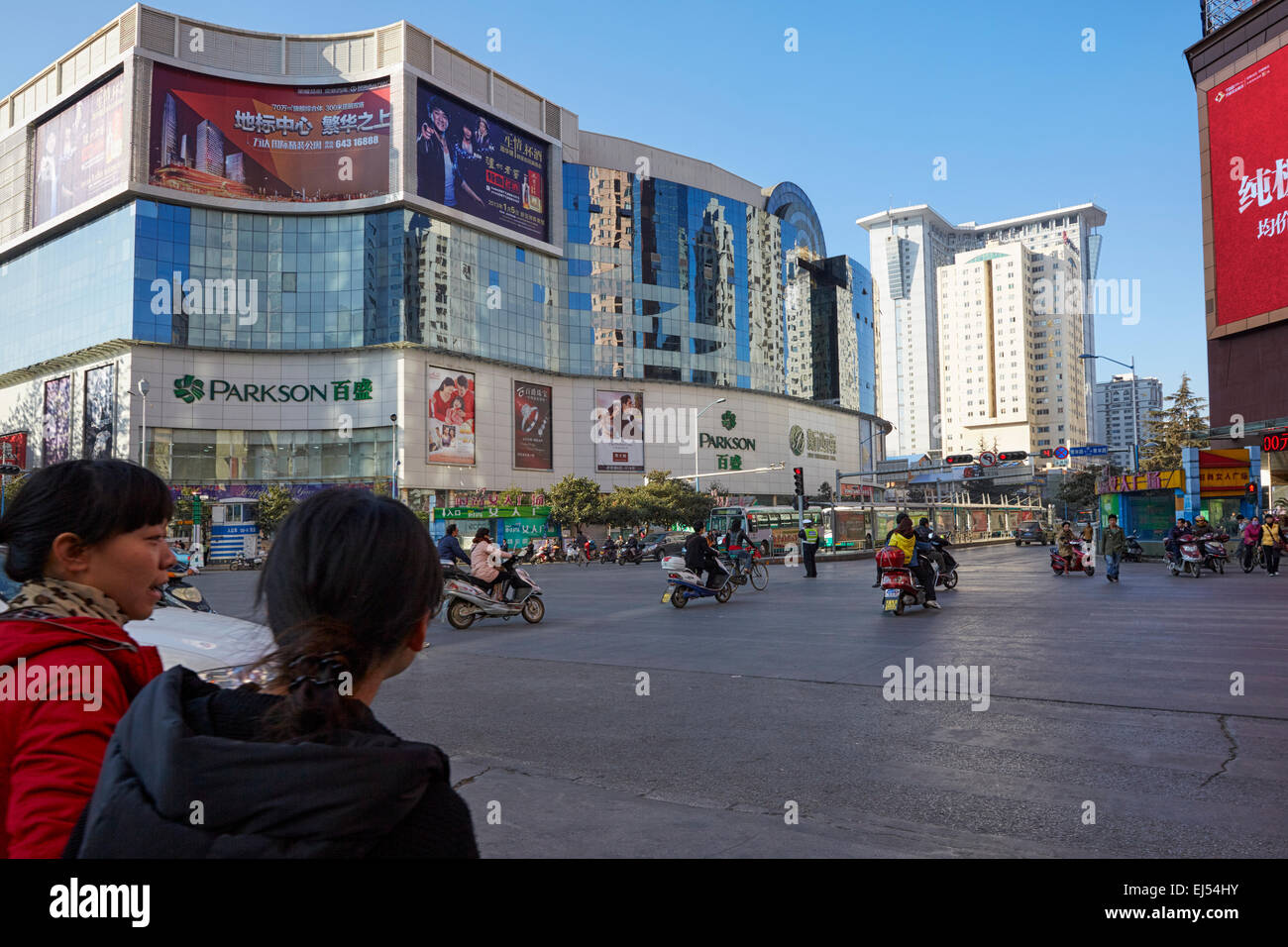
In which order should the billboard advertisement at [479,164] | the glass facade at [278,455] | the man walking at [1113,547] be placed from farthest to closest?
the billboard advertisement at [479,164] → the glass facade at [278,455] → the man walking at [1113,547]

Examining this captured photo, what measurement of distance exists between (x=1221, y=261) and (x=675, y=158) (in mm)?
53091

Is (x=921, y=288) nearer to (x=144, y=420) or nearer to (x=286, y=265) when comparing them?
(x=286, y=265)

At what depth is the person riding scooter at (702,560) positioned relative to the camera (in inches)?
672

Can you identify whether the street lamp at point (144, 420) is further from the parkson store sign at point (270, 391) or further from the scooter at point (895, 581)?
the scooter at point (895, 581)

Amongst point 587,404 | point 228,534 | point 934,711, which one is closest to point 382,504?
point 934,711

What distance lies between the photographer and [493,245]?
208ft

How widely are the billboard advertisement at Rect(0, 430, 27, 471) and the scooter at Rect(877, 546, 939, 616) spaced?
67.4m

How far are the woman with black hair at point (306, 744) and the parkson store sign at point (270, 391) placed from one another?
59572 mm

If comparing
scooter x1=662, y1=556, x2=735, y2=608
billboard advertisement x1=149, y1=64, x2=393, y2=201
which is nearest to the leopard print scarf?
scooter x1=662, y1=556, x2=735, y2=608

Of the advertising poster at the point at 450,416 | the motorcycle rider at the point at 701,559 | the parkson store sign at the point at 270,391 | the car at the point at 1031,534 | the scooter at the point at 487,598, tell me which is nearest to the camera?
the scooter at the point at 487,598

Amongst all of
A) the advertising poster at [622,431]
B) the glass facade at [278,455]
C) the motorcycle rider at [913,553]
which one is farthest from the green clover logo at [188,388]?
the motorcycle rider at [913,553]

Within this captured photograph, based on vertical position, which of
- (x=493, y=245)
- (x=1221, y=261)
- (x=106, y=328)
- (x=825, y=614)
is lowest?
(x=825, y=614)
